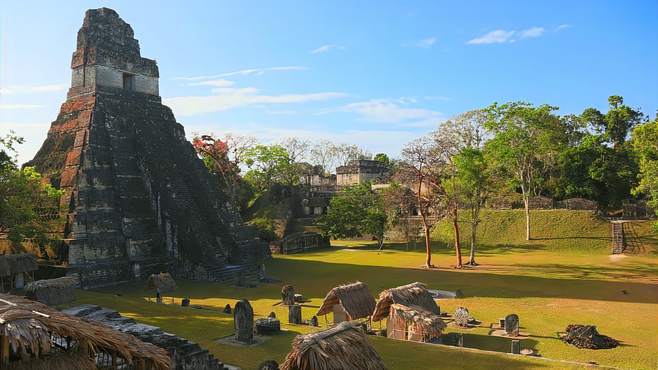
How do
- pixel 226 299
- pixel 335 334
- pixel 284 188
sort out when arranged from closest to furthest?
pixel 335 334 → pixel 226 299 → pixel 284 188

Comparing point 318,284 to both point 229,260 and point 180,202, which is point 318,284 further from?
point 180,202

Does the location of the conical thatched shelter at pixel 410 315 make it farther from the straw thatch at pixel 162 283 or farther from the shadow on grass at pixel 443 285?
the straw thatch at pixel 162 283

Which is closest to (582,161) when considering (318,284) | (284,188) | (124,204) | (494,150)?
(494,150)

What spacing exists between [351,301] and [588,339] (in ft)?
21.3

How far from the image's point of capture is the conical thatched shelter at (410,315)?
13.0 meters

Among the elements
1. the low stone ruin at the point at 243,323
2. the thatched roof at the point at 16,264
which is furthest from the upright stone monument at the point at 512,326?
the thatched roof at the point at 16,264

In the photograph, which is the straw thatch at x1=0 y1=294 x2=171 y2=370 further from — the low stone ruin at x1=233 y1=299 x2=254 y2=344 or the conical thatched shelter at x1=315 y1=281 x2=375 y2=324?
the conical thatched shelter at x1=315 y1=281 x2=375 y2=324

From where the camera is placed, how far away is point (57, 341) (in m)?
7.60

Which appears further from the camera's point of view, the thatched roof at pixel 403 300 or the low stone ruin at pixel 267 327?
the thatched roof at pixel 403 300

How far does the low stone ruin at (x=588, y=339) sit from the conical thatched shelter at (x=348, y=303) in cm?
560

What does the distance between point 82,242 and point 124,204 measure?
3.25 metres

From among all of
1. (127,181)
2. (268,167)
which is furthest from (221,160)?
(127,181)

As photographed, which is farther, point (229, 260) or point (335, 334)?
point (229, 260)

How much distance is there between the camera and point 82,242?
71.3 ft
